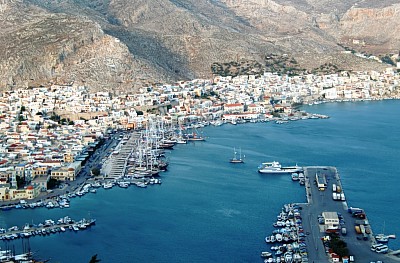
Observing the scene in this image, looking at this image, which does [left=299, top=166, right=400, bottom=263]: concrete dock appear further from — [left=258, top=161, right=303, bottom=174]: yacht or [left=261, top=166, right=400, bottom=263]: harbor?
[left=258, top=161, right=303, bottom=174]: yacht

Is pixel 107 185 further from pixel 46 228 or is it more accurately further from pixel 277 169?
pixel 277 169

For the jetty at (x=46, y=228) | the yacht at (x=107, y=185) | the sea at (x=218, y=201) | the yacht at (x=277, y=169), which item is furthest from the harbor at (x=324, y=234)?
the yacht at (x=107, y=185)

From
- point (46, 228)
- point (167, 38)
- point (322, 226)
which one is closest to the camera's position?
point (322, 226)

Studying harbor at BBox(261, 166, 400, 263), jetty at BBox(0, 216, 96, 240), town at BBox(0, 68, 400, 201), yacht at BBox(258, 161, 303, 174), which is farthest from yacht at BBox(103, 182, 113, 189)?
harbor at BBox(261, 166, 400, 263)

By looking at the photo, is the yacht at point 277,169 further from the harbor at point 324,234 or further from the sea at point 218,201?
the harbor at point 324,234

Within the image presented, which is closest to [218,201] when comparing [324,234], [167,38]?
[324,234]

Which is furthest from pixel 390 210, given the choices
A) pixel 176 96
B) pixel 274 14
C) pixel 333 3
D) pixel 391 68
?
pixel 333 3

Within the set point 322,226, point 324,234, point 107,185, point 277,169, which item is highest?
point 277,169
